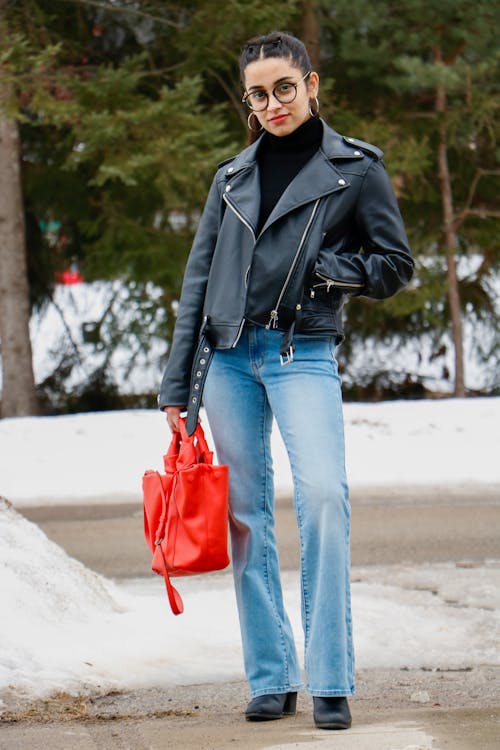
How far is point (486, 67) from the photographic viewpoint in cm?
1216

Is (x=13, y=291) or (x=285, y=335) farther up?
(x=285, y=335)

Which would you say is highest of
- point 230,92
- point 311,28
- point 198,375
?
point 311,28

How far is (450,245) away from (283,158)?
9.75 m

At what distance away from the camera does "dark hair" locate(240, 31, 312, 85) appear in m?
3.63

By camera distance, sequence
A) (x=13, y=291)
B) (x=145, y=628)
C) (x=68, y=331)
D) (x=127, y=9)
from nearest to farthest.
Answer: (x=145, y=628)
(x=127, y=9)
(x=13, y=291)
(x=68, y=331)

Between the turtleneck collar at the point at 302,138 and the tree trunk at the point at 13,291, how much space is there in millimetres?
9111

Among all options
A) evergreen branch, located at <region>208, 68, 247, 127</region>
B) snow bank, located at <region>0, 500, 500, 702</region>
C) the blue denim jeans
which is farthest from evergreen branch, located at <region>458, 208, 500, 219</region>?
the blue denim jeans

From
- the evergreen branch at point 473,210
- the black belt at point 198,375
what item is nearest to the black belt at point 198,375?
the black belt at point 198,375

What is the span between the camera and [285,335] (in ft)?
11.6

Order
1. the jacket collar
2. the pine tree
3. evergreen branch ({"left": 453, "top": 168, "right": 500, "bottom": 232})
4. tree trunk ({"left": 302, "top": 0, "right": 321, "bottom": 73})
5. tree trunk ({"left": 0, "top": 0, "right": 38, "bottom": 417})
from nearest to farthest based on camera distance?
the jacket collar
the pine tree
tree trunk ({"left": 0, "top": 0, "right": 38, "bottom": 417})
tree trunk ({"left": 302, "top": 0, "right": 321, "bottom": 73})
evergreen branch ({"left": 453, "top": 168, "right": 500, "bottom": 232})

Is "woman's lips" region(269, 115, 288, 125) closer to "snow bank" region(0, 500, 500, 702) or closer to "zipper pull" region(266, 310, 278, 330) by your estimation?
"zipper pull" region(266, 310, 278, 330)

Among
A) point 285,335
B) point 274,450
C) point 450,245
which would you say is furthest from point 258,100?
point 450,245

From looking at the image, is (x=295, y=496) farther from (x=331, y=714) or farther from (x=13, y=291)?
(x=13, y=291)

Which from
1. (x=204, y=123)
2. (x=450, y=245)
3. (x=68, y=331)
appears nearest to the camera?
(x=204, y=123)
